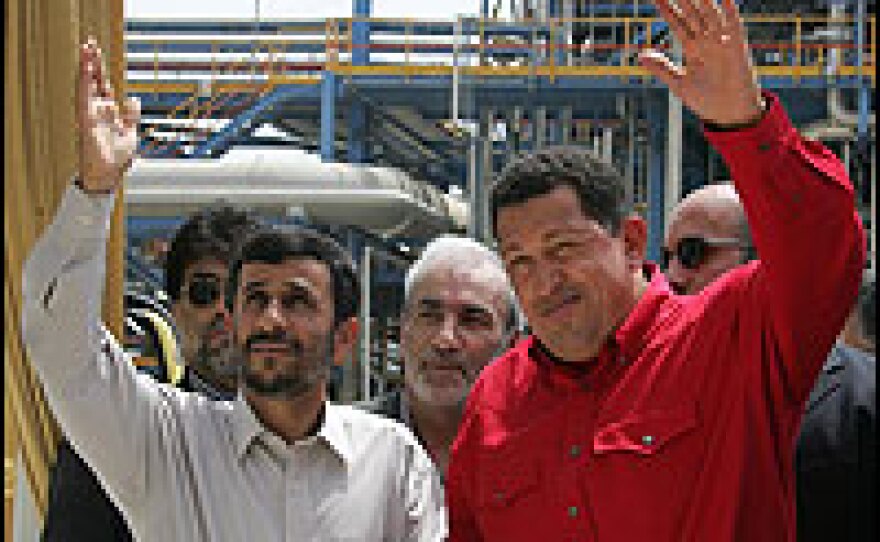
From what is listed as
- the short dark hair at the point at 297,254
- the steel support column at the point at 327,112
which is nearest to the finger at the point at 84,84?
the short dark hair at the point at 297,254

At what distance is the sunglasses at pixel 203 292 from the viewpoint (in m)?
3.45

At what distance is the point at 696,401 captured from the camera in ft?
7.70

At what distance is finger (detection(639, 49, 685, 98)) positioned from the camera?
2.21 meters

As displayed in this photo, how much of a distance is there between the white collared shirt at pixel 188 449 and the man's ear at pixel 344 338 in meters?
0.10

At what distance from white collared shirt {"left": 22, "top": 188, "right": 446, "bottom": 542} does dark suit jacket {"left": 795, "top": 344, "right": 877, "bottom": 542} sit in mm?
670

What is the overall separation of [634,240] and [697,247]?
1194 millimetres

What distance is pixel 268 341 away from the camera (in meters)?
2.67

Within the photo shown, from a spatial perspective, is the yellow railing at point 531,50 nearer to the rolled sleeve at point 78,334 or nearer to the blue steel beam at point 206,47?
the blue steel beam at point 206,47

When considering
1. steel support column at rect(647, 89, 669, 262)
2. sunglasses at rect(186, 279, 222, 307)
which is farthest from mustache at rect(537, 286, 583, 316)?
steel support column at rect(647, 89, 669, 262)

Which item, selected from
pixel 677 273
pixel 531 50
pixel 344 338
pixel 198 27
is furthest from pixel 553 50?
pixel 344 338

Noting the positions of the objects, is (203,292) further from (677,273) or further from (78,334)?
(677,273)

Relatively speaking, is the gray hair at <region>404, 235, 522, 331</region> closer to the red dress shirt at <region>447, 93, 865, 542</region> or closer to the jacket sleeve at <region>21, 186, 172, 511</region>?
the red dress shirt at <region>447, 93, 865, 542</region>

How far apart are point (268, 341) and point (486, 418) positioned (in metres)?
0.40

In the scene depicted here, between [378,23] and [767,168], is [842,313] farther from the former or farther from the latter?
[378,23]
